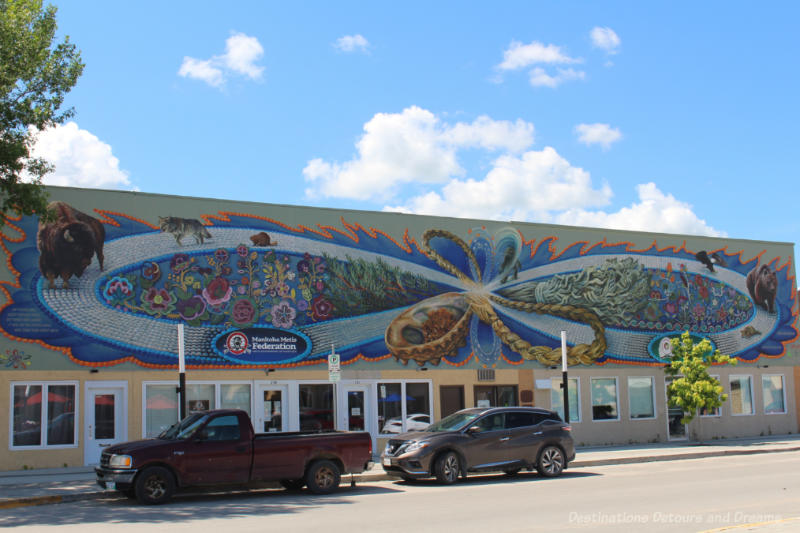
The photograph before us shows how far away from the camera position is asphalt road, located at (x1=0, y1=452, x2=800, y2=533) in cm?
1204

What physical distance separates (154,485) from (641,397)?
66.3 feet

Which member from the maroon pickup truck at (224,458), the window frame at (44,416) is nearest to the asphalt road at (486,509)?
the maroon pickup truck at (224,458)

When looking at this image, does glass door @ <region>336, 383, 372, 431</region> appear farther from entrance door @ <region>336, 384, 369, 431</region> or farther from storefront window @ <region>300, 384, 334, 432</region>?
storefront window @ <region>300, 384, 334, 432</region>

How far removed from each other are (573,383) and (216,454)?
1615cm

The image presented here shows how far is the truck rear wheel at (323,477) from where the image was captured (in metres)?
16.9

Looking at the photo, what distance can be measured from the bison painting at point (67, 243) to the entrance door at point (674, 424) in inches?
807

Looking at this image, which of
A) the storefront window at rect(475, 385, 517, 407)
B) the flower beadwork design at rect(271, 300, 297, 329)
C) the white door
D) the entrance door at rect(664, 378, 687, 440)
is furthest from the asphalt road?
the entrance door at rect(664, 378, 687, 440)

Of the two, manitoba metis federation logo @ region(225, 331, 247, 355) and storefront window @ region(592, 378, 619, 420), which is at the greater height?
manitoba metis federation logo @ region(225, 331, 247, 355)

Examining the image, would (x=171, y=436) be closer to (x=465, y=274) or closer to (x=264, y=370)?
(x=264, y=370)

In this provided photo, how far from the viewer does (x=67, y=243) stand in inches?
864

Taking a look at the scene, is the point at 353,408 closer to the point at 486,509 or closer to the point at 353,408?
the point at 353,408

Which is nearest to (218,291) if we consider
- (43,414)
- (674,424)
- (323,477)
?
(43,414)

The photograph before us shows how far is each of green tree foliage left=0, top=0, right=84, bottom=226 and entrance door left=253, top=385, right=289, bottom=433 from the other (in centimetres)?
795

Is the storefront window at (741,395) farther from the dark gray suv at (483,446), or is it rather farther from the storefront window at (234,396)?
the storefront window at (234,396)
